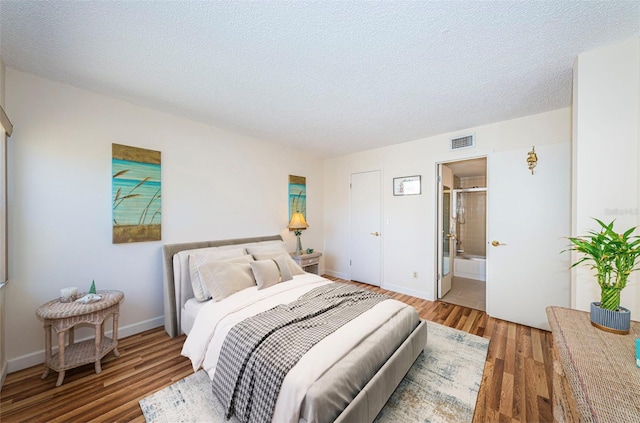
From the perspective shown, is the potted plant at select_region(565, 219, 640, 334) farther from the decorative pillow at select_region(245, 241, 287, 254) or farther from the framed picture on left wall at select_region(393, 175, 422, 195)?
the decorative pillow at select_region(245, 241, 287, 254)

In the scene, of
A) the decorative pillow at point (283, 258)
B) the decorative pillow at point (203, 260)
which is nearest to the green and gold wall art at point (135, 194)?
the decorative pillow at point (203, 260)

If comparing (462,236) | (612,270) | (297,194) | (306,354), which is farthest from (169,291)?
(462,236)

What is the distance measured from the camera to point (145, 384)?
Result: 181 cm

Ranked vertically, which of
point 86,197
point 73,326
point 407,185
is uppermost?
point 407,185

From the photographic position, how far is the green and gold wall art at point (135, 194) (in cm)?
238

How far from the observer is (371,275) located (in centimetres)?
426

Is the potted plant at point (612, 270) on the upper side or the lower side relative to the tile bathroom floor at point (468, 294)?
upper

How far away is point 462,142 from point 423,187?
2.60ft

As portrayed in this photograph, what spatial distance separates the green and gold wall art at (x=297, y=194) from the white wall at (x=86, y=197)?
1.09 meters

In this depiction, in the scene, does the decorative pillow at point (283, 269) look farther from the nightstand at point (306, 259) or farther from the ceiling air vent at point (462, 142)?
the ceiling air vent at point (462, 142)

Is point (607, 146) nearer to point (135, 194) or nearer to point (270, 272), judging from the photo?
point (270, 272)

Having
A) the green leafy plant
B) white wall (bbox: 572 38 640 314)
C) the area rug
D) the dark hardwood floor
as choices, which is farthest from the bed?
white wall (bbox: 572 38 640 314)

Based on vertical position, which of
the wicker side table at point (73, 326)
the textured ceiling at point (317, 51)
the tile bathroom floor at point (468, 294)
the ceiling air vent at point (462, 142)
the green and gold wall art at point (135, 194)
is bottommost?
the tile bathroom floor at point (468, 294)

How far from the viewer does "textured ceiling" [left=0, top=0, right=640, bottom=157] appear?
1333mm
